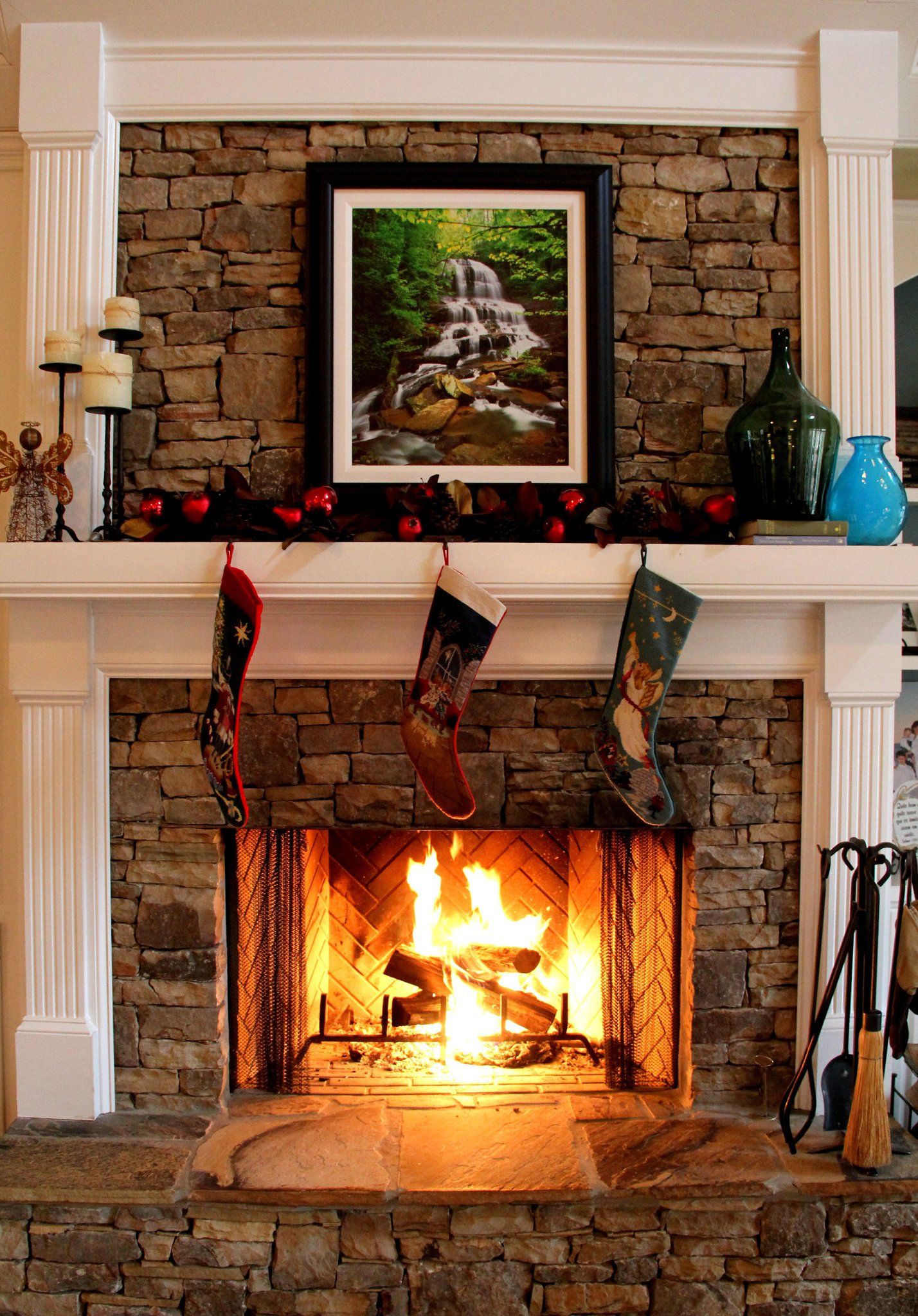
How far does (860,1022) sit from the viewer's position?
192 cm

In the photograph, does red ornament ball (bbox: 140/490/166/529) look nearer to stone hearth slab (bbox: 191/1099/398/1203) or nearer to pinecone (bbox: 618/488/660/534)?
pinecone (bbox: 618/488/660/534)

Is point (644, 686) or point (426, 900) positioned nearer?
point (644, 686)

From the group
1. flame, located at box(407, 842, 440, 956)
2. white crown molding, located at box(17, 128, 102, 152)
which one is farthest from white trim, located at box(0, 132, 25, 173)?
flame, located at box(407, 842, 440, 956)

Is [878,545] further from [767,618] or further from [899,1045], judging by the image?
[899,1045]

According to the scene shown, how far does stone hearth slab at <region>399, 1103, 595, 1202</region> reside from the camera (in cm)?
188

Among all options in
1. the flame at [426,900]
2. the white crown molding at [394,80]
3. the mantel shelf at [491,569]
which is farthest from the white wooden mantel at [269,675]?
the white crown molding at [394,80]

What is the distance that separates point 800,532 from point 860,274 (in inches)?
26.6

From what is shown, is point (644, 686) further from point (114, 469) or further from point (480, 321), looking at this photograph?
point (114, 469)

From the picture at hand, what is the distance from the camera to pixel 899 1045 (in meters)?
2.03

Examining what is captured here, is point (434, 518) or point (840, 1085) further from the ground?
point (434, 518)

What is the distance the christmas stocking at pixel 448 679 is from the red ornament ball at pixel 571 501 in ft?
0.93

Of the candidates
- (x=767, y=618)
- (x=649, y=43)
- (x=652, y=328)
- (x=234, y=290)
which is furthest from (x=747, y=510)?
(x=234, y=290)

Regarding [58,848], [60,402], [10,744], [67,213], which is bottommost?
[58,848]

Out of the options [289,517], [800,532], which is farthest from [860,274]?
[289,517]
